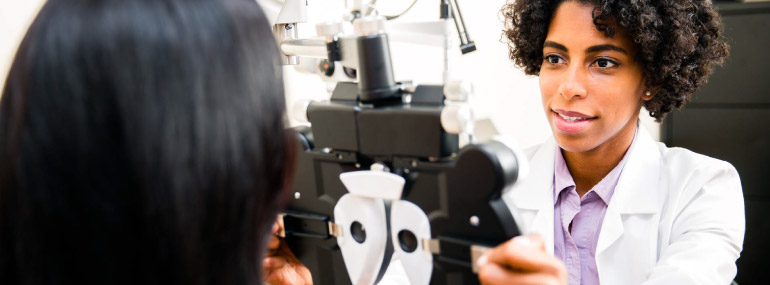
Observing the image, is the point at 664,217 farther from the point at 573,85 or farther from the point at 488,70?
the point at 488,70

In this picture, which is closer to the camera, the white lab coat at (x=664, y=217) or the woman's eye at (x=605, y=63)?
the white lab coat at (x=664, y=217)

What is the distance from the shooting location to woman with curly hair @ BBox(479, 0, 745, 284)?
1.08 meters

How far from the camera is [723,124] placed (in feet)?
6.97

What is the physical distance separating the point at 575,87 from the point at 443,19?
55cm

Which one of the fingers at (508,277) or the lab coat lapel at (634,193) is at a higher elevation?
the fingers at (508,277)

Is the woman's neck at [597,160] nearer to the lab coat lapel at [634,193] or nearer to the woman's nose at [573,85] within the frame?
the lab coat lapel at [634,193]

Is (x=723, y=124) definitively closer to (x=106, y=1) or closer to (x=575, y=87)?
(x=575, y=87)

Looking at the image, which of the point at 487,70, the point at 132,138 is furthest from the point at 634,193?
the point at 487,70

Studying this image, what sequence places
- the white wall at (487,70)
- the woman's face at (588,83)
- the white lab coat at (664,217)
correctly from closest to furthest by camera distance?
the white lab coat at (664,217) < the woman's face at (588,83) < the white wall at (487,70)

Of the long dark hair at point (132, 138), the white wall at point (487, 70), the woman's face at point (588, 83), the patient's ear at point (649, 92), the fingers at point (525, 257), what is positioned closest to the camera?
the long dark hair at point (132, 138)

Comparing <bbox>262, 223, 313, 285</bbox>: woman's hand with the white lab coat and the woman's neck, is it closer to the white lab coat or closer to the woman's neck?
the white lab coat

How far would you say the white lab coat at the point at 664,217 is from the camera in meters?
1.02

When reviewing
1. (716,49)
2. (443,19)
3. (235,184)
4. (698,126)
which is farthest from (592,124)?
(698,126)

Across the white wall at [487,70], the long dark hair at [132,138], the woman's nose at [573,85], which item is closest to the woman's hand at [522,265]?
the long dark hair at [132,138]
